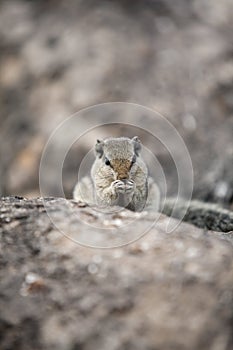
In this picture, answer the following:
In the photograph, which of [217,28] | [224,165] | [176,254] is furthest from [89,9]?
[176,254]

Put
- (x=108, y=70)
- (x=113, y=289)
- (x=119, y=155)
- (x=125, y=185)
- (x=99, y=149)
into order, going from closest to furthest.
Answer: (x=113, y=289), (x=125, y=185), (x=119, y=155), (x=99, y=149), (x=108, y=70)

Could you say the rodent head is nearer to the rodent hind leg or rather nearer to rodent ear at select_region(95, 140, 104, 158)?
rodent ear at select_region(95, 140, 104, 158)

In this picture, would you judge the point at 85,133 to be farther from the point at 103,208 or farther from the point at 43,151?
the point at 103,208

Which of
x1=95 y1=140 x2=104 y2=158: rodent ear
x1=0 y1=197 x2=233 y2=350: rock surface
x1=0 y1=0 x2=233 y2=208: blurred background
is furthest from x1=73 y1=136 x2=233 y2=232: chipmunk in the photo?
x1=0 y1=0 x2=233 y2=208: blurred background

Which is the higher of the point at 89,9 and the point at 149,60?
the point at 89,9

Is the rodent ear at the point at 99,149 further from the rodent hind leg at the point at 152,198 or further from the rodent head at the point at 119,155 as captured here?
the rodent hind leg at the point at 152,198

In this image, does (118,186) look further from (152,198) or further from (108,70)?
(108,70)

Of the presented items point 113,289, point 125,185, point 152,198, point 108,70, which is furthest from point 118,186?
point 108,70
